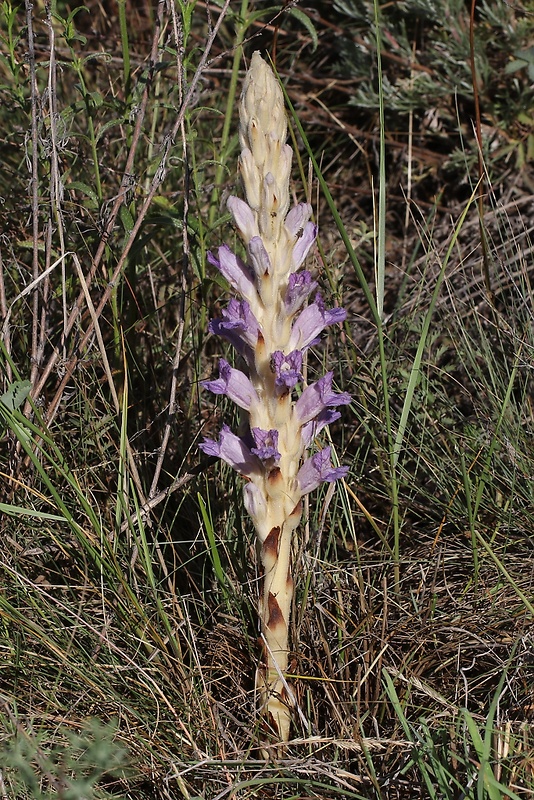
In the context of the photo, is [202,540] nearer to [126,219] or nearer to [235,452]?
[235,452]

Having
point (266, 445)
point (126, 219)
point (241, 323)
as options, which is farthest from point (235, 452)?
point (126, 219)

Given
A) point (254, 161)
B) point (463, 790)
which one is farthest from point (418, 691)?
point (254, 161)

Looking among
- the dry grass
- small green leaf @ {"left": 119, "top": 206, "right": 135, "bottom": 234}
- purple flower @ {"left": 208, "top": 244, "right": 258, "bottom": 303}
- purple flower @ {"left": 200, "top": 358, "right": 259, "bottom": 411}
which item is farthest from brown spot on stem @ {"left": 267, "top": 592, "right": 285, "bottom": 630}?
small green leaf @ {"left": 119, "top": 206, "right": 135, "bottom": 234}

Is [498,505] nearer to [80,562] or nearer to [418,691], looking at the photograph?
[418,691]

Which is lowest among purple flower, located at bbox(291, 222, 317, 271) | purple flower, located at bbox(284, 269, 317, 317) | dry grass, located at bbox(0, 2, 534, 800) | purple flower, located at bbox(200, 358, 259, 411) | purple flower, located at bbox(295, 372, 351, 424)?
dry grass, located at bbox(0, 2, 534, 800)

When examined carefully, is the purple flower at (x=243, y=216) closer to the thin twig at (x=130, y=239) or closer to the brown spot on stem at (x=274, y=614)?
the thin twig at (x=130, y=239)

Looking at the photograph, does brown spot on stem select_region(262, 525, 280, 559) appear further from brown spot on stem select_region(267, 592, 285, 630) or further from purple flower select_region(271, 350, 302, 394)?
purple flower select_region(271, 350, 302, 394)
